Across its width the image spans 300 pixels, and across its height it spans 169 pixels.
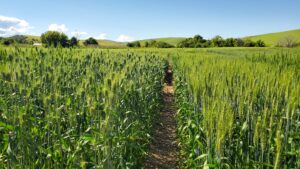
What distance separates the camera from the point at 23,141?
308 cm

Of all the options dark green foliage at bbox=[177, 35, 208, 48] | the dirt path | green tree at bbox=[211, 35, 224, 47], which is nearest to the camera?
the dirt path

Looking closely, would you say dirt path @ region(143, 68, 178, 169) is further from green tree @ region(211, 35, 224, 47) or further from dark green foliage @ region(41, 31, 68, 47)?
green tree @ region(211, 35, 224, 47)

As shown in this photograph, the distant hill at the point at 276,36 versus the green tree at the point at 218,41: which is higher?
the distant hill at the point at 276,36

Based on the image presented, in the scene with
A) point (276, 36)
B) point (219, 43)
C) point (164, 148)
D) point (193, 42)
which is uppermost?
point (276, 36)

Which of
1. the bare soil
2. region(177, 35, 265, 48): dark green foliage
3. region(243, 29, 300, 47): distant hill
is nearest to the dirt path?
the bare soil

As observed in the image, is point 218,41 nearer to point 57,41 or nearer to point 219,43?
point 219,43

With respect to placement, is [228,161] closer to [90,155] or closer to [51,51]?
[90,155]

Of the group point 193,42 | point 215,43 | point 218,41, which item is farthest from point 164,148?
point 193,42

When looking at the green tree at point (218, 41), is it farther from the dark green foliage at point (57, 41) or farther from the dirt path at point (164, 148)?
the dirt path at point (164, 148)

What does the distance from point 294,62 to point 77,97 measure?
1060 centimetres

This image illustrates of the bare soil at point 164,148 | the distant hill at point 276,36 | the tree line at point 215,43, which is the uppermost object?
the distant hill at point 276,36

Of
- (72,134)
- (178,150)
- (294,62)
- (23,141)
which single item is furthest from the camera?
(294,62)

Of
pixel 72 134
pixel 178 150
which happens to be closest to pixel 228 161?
pixel 72 134

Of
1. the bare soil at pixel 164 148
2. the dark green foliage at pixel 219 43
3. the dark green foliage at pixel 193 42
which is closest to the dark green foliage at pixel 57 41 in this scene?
the bare soil at pixel 164 148
